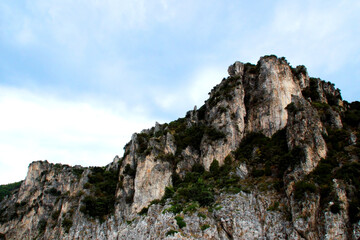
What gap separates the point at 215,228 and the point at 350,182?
55.7 ft

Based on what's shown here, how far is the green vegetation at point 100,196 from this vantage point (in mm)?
53406

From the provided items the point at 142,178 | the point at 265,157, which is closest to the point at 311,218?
the point at 265,157

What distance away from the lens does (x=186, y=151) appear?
56.2 metres

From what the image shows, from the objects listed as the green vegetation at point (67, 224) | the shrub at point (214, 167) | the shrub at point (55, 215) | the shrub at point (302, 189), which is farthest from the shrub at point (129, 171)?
the shrub at point (302, 189)

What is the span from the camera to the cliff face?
32.2m

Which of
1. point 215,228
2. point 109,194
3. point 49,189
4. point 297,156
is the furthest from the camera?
point 49,189

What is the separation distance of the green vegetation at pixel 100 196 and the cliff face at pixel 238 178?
20 centimetres

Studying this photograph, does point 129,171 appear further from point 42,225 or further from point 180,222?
point 42,225

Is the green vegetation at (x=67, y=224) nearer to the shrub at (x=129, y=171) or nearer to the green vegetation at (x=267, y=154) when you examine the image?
the shrub at (x=129, y=171)

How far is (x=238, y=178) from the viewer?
42188mm

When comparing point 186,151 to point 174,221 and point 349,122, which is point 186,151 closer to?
point 174,221

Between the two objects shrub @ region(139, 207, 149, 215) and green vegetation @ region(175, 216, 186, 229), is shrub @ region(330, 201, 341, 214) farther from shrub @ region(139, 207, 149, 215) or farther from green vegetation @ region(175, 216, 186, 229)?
shrub @ region(139, 207, 149, 215)

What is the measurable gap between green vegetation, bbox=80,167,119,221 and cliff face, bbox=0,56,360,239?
0.66ft

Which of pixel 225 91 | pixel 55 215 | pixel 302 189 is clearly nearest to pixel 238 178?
pixel 302 189
